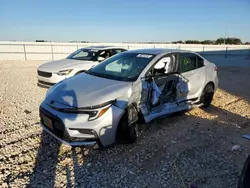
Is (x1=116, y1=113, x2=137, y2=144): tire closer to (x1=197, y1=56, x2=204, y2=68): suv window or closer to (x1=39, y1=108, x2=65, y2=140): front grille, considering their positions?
(x1=39, y1=108, x2=65, y2=140): front grille

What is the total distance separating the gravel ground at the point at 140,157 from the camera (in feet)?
8.95

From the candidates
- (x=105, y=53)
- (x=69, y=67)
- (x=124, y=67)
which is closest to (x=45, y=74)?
(x=69, y=67)

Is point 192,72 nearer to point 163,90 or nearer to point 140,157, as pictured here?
point 163,90

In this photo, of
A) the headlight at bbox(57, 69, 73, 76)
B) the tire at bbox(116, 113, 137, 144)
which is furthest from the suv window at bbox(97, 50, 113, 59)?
the tire at bbox(116, 113, 137, 144)

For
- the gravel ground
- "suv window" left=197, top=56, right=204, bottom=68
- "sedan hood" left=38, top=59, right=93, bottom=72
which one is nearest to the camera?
the gravel ground

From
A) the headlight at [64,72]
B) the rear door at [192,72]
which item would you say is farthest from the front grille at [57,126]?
the headlight at [64,72]

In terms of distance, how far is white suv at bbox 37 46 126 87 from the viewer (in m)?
6.51

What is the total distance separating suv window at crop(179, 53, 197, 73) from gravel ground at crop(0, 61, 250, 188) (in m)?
1.11

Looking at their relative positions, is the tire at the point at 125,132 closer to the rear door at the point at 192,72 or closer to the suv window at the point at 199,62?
the rear door at the point at 192,72

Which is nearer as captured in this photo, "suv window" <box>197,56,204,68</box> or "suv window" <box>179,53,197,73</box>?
"suv window" <box>179,53,197,73</box>

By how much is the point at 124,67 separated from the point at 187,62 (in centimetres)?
157

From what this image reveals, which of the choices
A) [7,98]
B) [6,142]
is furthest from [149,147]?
[7,98]

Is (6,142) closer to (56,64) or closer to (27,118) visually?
(27,118)

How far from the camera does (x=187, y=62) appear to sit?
15.7 ft
